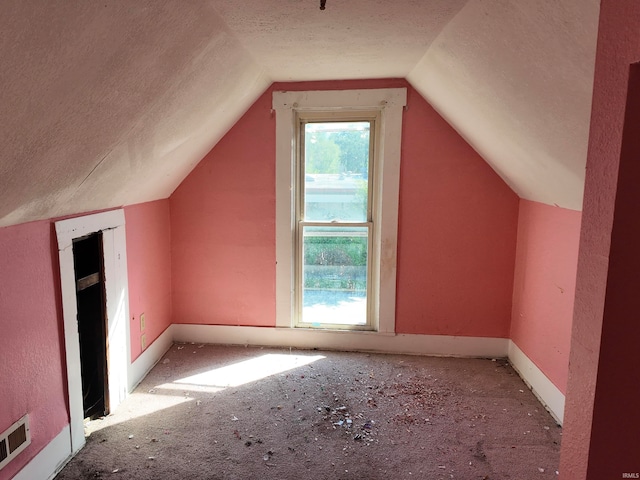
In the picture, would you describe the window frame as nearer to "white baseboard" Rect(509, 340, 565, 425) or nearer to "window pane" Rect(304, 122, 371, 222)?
"window pane" Rect(304, 122, 371, 222)

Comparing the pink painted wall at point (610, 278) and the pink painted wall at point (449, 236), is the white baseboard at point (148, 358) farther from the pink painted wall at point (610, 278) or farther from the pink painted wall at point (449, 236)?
the pink painted wall at point (610, 278)

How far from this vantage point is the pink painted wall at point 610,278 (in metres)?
0.91

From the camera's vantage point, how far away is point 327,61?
2816 mm

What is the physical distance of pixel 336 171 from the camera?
→ 12.1 ft

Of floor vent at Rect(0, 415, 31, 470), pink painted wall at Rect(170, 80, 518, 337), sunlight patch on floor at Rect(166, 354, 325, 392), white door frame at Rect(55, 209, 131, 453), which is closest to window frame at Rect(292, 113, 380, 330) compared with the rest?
pink painted wall at Rect(170, 80, 518, 337)

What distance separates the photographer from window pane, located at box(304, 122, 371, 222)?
3.63 m

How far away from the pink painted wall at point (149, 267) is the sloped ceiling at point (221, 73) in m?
0.36

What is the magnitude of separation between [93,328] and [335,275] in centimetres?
201

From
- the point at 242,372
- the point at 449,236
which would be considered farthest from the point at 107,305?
the point at 449,236

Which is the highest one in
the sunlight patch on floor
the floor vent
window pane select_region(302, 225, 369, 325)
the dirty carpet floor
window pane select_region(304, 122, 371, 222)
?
window pane select_region(304, 122, 371, 222)

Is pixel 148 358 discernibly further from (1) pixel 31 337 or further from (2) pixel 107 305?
(1) pixel 31 337

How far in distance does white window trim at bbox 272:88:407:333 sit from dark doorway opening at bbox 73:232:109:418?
1.48 m

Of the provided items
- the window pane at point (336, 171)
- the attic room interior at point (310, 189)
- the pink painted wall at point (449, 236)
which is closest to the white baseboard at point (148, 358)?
the attic room interior at point (310, 189)

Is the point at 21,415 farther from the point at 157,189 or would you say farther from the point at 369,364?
the point at 369,364
